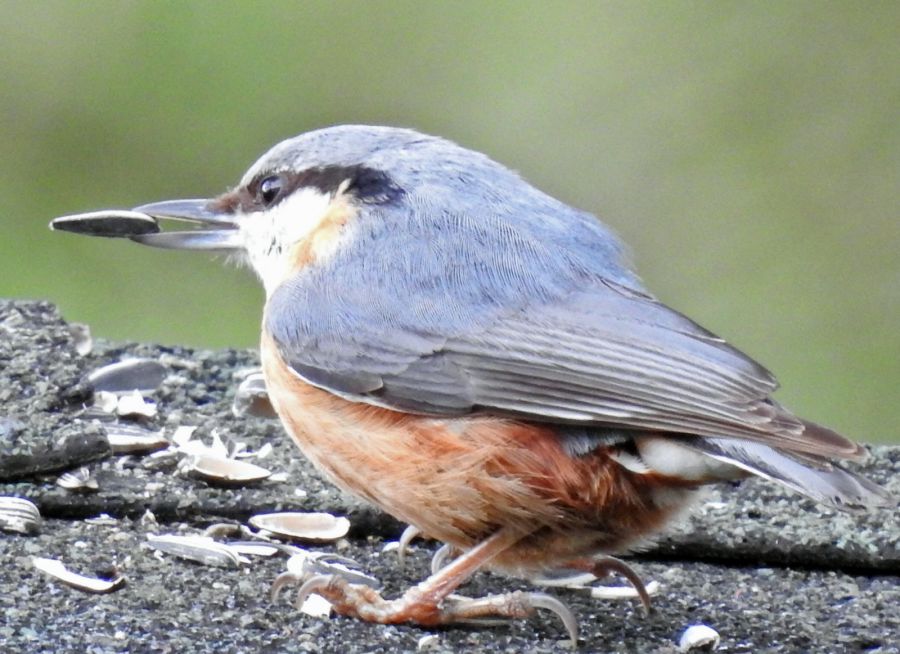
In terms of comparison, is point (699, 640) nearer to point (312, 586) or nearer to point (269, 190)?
point (312, 586)

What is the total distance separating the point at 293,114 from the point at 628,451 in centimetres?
534

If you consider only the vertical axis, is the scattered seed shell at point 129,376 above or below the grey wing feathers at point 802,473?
below

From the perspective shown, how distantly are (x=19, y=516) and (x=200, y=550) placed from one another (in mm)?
419

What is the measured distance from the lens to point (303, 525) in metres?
3.94

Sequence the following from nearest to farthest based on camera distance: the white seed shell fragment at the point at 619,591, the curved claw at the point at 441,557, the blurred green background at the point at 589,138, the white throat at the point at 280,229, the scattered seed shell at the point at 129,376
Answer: the white seed shell fragment at the point at 619,591
the curved claw at the point at 441,557
the white throat at the point at 280,229
the scattered seed shell at the point at 129,376
the blurred green background at the point at 589,138

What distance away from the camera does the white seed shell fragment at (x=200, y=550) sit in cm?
364

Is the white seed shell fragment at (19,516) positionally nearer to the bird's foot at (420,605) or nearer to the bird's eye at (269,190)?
the bird's foot at (420,605)

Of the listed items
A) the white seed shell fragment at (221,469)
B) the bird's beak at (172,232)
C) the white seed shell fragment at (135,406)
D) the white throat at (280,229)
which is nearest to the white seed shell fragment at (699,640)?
the white seed shell fragment at (221,469)

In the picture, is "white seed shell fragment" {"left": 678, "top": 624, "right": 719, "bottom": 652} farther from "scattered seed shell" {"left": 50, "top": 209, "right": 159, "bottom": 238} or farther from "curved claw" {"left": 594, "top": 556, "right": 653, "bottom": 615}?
"scattered seed shell" {"left": 50, "top": 209, "right": 159, "bottom": 238}

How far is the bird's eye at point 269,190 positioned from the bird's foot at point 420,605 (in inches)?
52.0

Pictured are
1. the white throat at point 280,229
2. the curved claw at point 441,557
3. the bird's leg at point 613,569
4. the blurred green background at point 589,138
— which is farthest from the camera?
the blurred green background at point 589,138

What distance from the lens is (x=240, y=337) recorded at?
790cm

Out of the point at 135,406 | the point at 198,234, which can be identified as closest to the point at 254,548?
the point at 135,406

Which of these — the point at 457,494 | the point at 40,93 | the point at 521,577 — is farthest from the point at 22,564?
the point at 40,93
